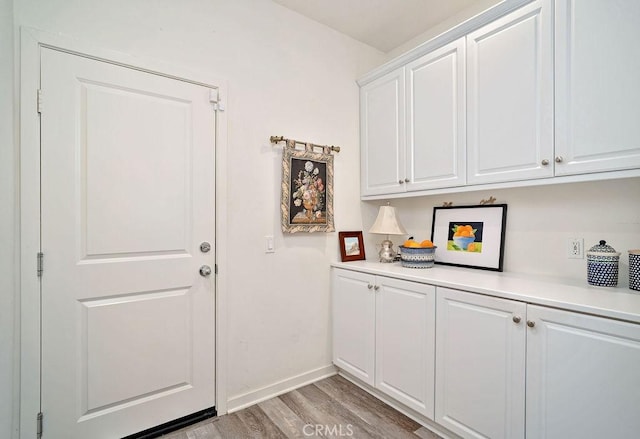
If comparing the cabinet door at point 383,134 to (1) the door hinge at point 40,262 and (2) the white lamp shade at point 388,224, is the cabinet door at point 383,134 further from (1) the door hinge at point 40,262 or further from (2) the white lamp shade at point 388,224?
(1) the door hinge at point 40,262

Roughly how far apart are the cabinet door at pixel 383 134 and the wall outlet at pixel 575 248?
3.37ft

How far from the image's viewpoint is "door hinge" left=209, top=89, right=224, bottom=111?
6.21 ft

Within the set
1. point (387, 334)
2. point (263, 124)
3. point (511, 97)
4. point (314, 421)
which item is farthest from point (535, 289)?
point (263, 124)

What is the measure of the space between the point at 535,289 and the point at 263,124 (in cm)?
185

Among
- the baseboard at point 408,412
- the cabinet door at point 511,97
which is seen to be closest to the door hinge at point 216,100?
the cabinet door at point 511,97

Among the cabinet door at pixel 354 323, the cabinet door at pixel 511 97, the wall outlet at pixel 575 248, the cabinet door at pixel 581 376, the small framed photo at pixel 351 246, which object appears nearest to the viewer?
the cabinet door at pixel 581 376

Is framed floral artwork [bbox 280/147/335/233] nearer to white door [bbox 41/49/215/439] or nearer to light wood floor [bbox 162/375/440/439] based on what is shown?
→ white door [bbox 41/49/215/439]

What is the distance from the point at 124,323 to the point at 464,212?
2.24 metres

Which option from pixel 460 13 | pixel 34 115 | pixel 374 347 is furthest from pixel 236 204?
pixel 460 13

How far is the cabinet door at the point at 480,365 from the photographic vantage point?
1.35 metres

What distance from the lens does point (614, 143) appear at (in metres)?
1.33

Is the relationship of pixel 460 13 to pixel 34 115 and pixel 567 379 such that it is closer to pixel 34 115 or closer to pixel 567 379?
pixel 567 379

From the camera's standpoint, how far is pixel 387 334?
1.94 m

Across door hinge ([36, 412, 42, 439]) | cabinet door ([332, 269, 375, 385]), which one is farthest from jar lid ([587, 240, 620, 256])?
door hinge ([36, 412, 42, 439])
